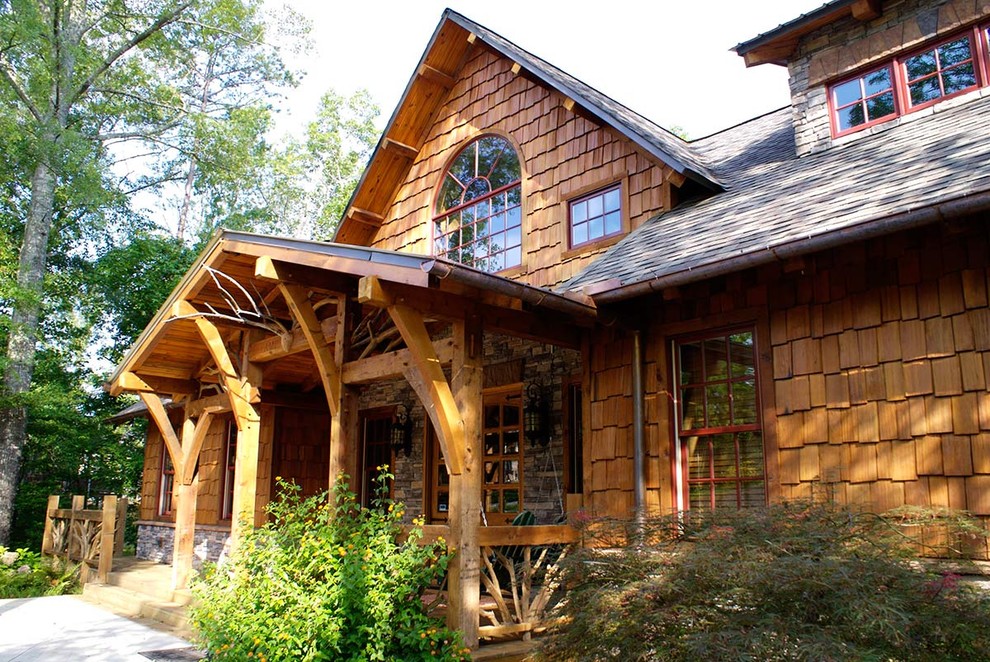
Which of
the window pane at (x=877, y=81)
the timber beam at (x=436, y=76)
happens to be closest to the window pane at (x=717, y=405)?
the window pane at (x=877, y=81)

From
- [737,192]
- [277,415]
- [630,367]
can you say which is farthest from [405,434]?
[737,192]

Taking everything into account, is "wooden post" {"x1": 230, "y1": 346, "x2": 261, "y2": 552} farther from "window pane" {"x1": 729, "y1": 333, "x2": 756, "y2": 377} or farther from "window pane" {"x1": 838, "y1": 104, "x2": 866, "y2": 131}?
"window pane" {"x1": 838, "y1": 104, "x2": 866, "y2": 131}

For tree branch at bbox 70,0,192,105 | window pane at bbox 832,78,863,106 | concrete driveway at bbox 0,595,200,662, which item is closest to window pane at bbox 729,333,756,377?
window pane at bbox 832,78,863,106

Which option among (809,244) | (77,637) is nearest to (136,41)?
(77,637)

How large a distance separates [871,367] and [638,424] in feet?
6.45

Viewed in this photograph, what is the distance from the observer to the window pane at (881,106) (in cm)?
762

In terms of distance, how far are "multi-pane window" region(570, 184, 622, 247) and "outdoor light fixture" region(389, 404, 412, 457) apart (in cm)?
338

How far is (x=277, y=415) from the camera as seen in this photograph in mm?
12117

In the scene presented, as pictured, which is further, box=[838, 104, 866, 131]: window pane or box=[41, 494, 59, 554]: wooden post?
box=[41, 494, 59, 554]: wooden post

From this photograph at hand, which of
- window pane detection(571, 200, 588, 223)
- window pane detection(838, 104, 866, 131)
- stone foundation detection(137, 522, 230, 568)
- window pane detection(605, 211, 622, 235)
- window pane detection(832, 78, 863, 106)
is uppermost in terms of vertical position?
window pane detection(832, 78, 863, 106)

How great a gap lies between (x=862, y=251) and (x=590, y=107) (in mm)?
3756

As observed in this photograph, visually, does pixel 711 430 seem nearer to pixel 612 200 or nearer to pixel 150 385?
pixel 612 200

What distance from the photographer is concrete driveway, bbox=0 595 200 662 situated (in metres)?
7.23

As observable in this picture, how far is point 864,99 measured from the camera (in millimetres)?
7820
